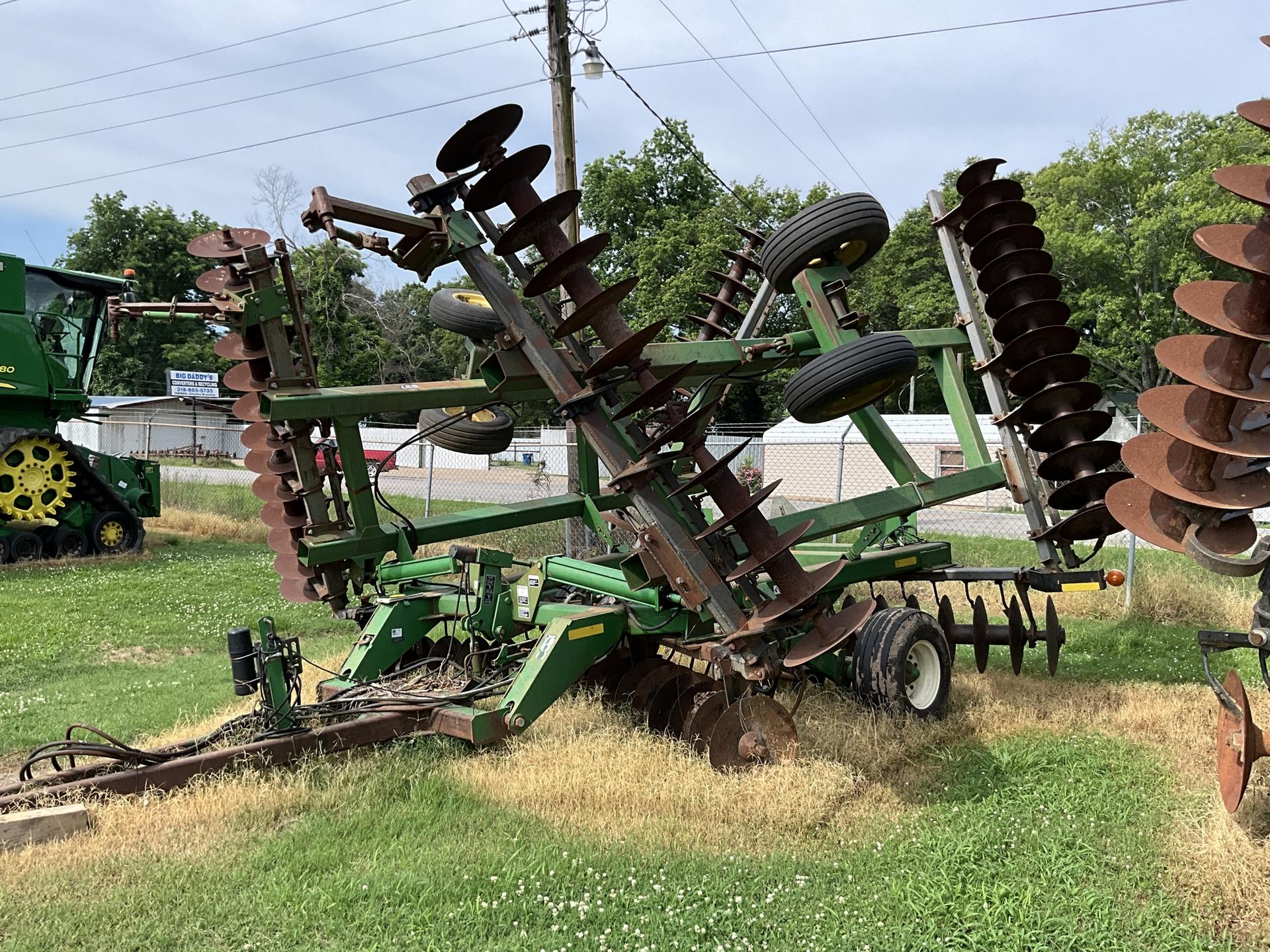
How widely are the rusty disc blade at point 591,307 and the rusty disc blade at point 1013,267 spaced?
324 centimetres

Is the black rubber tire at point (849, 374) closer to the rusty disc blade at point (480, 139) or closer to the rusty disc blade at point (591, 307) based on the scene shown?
the rusty disc blade at point (591, 307)

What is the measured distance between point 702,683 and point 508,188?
2931 millimetres

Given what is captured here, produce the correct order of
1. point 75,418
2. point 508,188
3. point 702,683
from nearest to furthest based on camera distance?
point 508,188 → point 702,683 → point 75,418

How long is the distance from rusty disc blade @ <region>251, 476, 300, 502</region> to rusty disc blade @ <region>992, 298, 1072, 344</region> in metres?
4.93

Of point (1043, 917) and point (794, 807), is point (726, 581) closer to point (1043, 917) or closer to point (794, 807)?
point (794, 807)

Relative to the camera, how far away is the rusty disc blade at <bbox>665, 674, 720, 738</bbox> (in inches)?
227

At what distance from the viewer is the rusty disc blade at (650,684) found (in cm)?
613

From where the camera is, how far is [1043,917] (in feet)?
12.5

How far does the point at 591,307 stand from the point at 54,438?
12846 millimetres

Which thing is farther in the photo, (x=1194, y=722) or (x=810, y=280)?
(x=810, y=280)

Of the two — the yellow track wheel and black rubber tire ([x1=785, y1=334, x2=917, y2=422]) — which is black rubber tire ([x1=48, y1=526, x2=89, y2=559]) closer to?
the yellow track wheel

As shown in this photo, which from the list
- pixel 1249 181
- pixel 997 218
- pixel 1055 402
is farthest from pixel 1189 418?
pixel 997 218

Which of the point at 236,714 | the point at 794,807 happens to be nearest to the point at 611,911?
the point at 794,807

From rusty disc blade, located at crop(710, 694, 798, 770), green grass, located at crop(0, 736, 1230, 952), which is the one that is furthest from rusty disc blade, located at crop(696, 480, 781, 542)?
green grass, located at crop(0, 736, 1230, 952)
